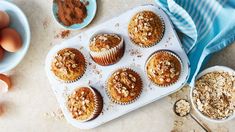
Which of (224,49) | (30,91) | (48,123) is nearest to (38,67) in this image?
(30,91)

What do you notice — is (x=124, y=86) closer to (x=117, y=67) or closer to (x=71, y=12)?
(x=117, y=67)

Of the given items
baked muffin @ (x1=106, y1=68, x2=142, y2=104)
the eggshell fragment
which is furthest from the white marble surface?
baked muffin @ (x1=106, y1=68, x2=142, y2=104)

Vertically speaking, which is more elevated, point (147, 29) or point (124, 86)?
point (147, 29)

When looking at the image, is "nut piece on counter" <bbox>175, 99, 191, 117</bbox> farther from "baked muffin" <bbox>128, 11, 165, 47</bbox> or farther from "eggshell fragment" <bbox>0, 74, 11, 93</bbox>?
"eggshell fragment" <bbox>0, 74, 11, 93</bbox>

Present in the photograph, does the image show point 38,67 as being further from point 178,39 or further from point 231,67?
point 231,67

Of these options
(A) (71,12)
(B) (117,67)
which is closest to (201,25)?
(B) (117,67)
